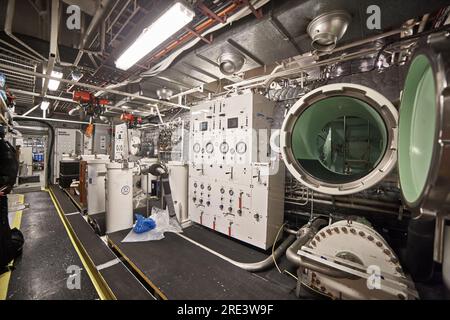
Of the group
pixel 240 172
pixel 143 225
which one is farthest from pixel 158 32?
pixel 143 225

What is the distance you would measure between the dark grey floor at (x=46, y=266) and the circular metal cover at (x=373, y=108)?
249cm

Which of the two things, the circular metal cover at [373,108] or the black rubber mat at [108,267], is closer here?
the circular metal cover at [373,108]

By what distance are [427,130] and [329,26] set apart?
46.4 inches

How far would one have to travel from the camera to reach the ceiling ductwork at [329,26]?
1.54m

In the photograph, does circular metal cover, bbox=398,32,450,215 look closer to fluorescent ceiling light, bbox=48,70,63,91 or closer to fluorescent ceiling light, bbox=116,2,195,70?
fluorescent ceiling light, bbox=116,2,195,70

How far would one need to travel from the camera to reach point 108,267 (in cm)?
217

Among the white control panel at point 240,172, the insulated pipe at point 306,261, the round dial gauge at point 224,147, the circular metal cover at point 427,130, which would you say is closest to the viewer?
the circular metal cover at point 427,130

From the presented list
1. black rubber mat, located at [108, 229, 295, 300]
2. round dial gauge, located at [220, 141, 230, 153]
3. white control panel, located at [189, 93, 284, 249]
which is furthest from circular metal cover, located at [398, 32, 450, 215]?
round dial gauge, located at [220, 141, 230, 153]

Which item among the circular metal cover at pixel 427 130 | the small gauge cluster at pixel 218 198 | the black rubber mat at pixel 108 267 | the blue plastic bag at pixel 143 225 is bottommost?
the black rubber mat at pixel 108 267

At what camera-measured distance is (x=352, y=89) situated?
1.50m

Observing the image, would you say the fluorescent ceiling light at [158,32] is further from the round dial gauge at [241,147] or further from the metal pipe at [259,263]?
the metal pipe at [259,263]

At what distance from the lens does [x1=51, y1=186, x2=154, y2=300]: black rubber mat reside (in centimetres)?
180

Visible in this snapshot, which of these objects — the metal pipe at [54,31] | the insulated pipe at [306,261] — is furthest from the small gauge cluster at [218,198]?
the metal pipe at [54,31]

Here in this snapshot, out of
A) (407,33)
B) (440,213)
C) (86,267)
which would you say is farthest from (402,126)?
(86,267)
